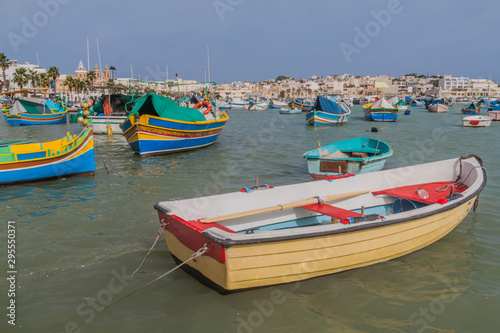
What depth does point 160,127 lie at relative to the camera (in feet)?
57.7

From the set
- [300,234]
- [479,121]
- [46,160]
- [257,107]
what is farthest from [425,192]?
[257,107]

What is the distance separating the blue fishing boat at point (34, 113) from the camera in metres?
34.9

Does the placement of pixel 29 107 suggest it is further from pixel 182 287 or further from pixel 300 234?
pixel 300 234

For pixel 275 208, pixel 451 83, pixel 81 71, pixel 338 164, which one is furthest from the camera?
pixel 451 83

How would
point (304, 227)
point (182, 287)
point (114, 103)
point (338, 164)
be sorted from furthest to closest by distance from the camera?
1. point (114, 103)
2. point (338, 164)
3. point (182, 287)
4. point (304, 227)

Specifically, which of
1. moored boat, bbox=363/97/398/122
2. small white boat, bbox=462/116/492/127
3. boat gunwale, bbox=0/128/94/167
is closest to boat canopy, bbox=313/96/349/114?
moored boat, bbox=363/97/398/122

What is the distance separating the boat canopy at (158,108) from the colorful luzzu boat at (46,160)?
468 cm

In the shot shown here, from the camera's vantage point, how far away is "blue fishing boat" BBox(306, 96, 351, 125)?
3697 cm

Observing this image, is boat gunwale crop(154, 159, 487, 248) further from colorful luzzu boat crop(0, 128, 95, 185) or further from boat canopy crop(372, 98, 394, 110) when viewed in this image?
boat canopy crop(372, 98, 394, 110)

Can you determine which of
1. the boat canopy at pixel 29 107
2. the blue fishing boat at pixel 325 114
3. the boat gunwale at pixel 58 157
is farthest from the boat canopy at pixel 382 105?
the boat gunwale at pixel 58 157

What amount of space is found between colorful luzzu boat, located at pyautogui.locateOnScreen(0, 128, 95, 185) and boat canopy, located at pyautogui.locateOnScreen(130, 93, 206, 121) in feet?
15.4

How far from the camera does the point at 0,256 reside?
6.70m

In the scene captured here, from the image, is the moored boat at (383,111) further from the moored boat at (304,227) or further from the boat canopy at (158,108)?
the moored boat at (304,227)

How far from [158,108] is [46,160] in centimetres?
670
